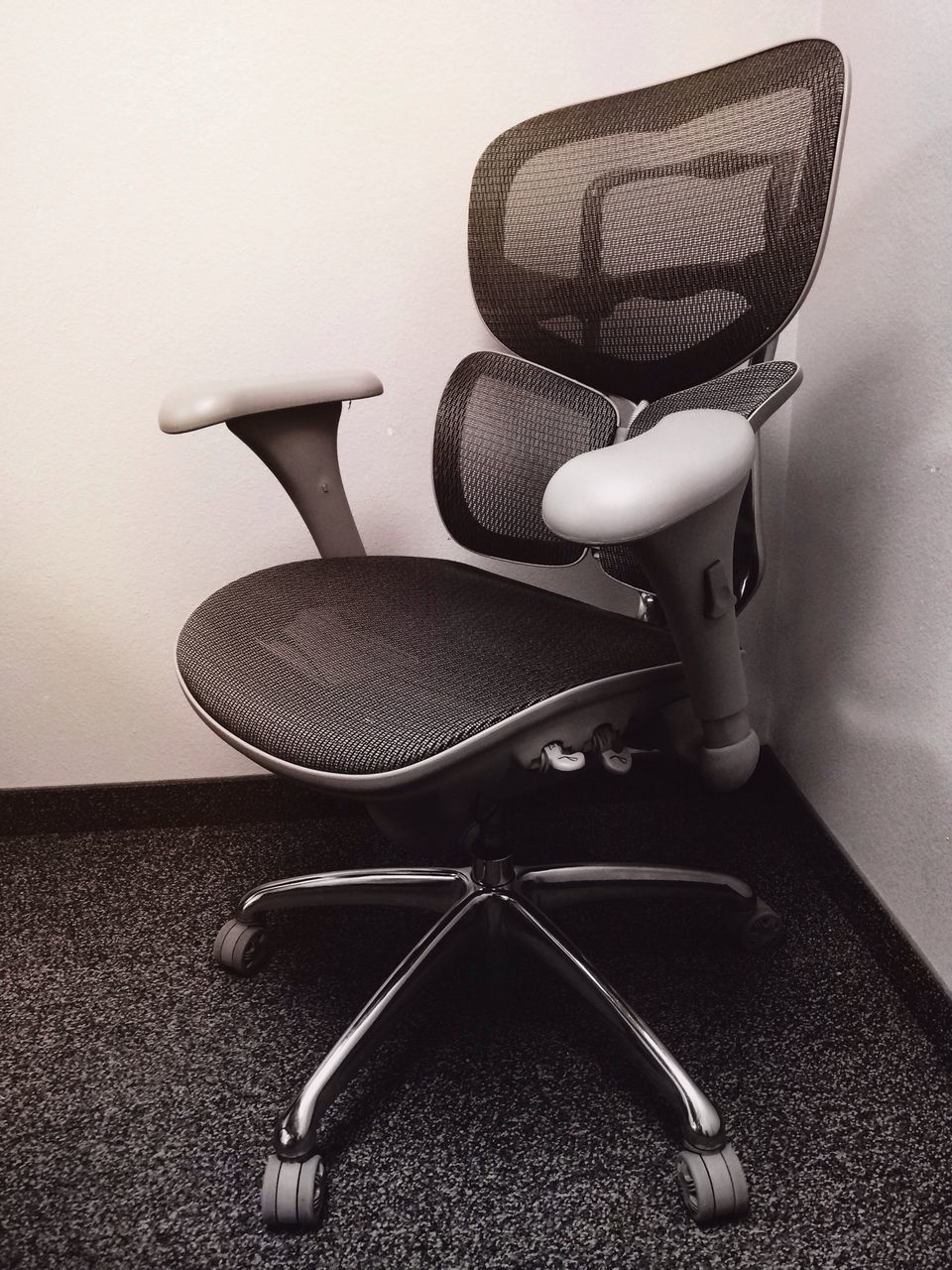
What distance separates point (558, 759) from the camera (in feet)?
2.23

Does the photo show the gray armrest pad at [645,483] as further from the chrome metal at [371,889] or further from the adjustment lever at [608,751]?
the chrome metal at [371,889]

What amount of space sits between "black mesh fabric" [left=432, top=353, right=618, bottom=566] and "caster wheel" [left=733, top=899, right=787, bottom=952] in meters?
0.51

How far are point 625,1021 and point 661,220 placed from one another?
811 mm

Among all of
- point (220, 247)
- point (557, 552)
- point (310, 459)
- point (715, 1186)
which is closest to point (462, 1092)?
point (715, 1186)

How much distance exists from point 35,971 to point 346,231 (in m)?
1.12

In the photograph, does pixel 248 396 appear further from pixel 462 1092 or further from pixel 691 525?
pixel 462 1092

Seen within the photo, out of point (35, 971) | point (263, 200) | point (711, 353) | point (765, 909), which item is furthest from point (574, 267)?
point (35, 971)

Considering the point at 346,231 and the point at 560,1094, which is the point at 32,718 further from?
the point at 560,1094

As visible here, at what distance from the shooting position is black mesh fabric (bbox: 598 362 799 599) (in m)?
0.73

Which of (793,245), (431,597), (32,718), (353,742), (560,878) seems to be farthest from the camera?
(32,718)

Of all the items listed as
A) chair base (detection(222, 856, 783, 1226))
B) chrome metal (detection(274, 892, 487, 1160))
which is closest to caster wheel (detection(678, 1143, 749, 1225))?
chair base (detection(222, 856, 783, 1226))

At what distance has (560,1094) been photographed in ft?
3.04

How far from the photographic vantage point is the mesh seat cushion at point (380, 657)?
25.5 inches

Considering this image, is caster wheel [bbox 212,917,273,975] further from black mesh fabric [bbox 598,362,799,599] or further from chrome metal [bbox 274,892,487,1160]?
black mesh fabric [bbox 598,362,799,599]
